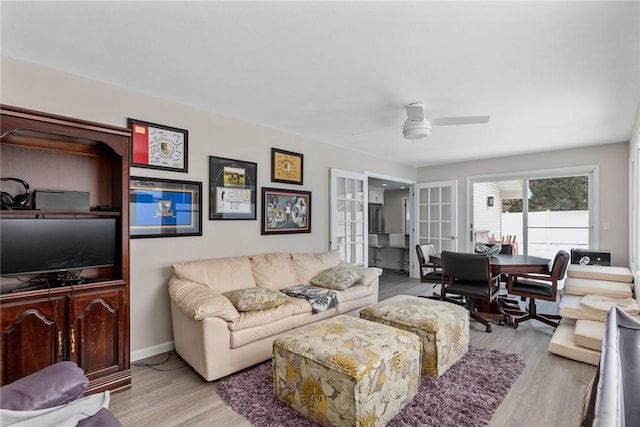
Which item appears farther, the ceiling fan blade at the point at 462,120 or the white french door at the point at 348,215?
the white french door at the point at 348,215

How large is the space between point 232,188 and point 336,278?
1.60m

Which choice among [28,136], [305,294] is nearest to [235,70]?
[28,136]

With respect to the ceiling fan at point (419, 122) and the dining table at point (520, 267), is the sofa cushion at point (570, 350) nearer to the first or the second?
the dining table at point (520, 267)

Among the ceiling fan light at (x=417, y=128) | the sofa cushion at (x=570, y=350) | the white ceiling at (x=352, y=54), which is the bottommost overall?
the sofa cushion at (x=570, y=350)

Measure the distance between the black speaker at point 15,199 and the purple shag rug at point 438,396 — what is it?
74.2 inches

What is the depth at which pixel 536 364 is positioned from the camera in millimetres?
2658

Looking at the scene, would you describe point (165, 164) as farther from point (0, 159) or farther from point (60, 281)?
point (60, 281)

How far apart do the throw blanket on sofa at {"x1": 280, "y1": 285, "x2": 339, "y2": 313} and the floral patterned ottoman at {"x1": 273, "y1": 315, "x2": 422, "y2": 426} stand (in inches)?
32.4

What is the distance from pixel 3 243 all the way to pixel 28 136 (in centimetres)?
80

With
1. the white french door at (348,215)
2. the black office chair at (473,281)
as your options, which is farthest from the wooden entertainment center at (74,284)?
the black office chair at (473,281)

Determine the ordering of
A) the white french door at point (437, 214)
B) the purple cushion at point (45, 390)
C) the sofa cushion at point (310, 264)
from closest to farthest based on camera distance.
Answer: the purple cushion at point (45, 390)
the sofa cushion at point (310, 264)
the white french door at point (437, 214)

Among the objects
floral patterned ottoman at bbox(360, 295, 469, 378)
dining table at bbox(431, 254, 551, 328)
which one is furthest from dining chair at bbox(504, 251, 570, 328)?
floral patterned ottoman at bbox(360, 295, 469, 378)

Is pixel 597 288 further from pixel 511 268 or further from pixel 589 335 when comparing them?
pixel 589 335

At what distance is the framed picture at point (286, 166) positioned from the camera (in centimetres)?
391
